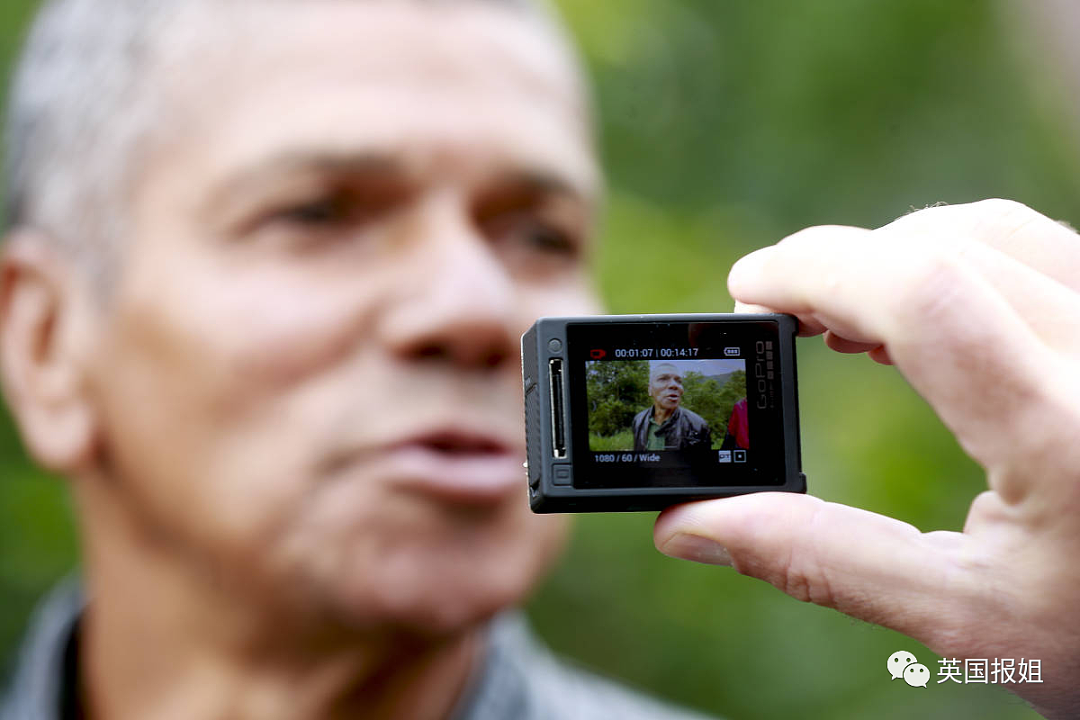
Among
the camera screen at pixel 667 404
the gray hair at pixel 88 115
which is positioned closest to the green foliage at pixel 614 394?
the camera screen at pixel 667 404

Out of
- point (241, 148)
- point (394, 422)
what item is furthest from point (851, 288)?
point (241, 148)

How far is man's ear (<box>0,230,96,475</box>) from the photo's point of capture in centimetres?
239

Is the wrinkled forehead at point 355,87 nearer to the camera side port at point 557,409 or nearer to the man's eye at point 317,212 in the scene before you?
the man's eye at point 317,212

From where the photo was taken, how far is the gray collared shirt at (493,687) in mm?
2512

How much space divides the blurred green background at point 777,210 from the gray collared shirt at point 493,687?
44 cm

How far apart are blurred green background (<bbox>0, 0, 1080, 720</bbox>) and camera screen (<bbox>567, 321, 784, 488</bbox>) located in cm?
186

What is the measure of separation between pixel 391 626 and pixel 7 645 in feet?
6.44

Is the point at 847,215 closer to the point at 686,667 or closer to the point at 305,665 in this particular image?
the point at 686,667

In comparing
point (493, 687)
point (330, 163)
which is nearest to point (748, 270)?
point (330, 163)

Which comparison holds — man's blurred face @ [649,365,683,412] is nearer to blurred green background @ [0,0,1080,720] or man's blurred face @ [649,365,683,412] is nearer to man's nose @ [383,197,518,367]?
man's nose @ [383,197,518,367]

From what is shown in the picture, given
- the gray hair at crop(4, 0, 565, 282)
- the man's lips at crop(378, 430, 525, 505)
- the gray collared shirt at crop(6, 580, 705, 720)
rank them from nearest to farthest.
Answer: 1. the man's lips at crop(378, 430, 525, 505)
2. the gray hair at crop(4, 0, 565, 282)
3. the gray collared shirt at crop(6, 580, 705, 720)

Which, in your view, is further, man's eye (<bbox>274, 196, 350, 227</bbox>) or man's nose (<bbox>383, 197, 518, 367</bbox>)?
man's eye (<bbox>274, 196, 350, 227</bbox>)

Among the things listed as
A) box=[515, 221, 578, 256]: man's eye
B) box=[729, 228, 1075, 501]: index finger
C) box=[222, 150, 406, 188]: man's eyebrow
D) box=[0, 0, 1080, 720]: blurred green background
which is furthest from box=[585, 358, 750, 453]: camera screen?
box=[0, 0, 1080, 720]: blurred green background

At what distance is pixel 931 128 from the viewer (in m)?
4.24
